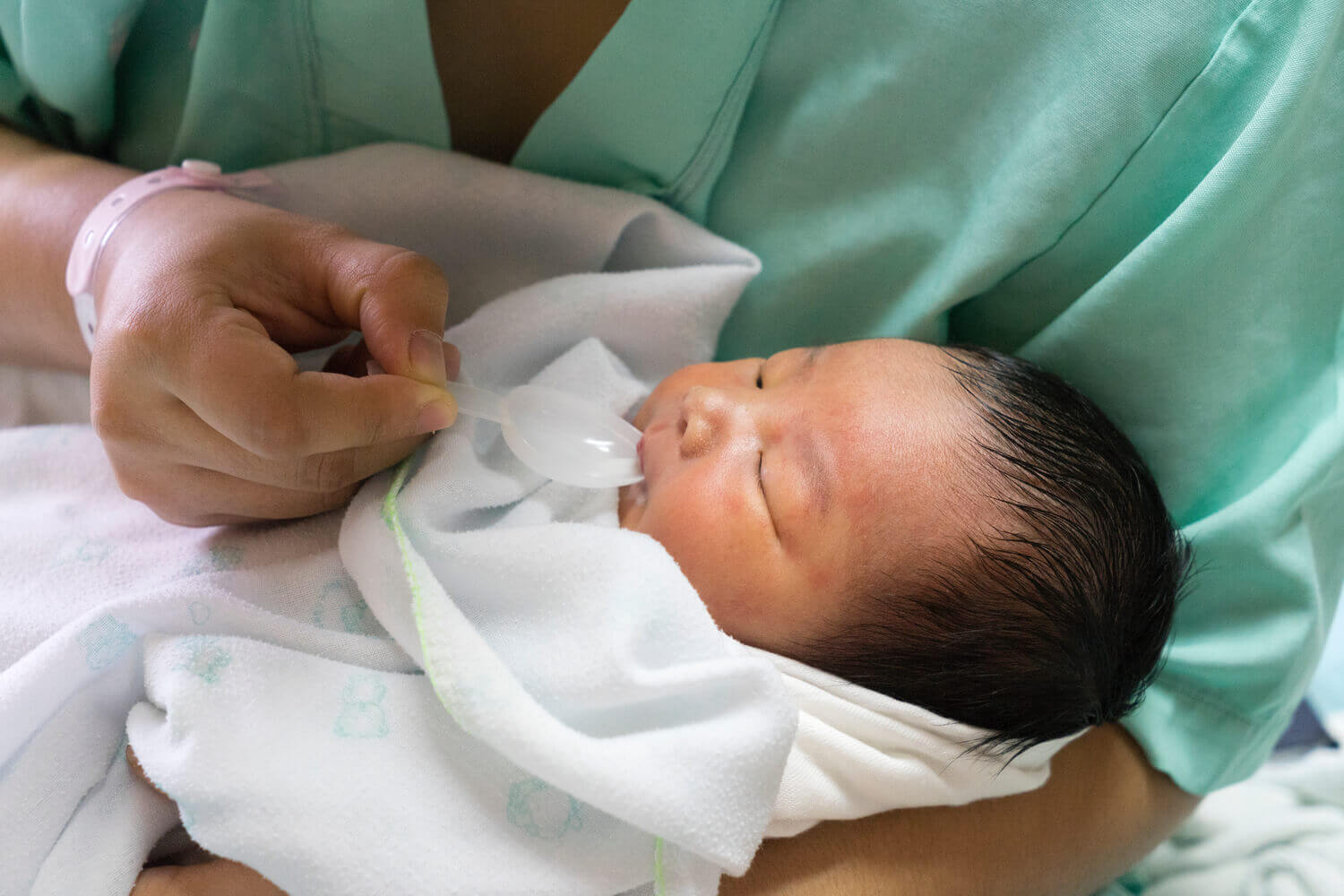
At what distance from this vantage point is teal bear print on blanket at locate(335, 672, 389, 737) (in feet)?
2.45

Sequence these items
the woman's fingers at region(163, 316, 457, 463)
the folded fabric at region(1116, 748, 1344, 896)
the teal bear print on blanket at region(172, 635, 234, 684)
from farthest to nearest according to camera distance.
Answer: the folded fabric at region(1116, 748, 1344, 896) → the teal bear print on blanket at region(172, 635, 234, 684) → the woman's fingers at region(163, 316, 457, 463)

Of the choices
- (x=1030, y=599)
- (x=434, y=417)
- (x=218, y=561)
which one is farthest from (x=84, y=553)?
(x=1030, y=599)

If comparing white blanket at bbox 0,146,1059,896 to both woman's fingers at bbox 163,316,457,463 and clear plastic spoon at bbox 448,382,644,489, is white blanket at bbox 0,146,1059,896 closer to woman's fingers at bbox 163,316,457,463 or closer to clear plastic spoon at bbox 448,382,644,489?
clear plastic spoon at bbox 448,382,644,489

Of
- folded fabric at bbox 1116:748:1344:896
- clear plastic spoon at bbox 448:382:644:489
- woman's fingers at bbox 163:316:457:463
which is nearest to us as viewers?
woman's fingers at bbox 163:316:457:463

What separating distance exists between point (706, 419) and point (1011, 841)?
0.52m

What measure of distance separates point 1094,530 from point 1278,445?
262mm

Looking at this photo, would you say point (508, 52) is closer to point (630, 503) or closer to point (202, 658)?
point (630, 503)

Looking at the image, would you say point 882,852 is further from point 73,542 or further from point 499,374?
point 73,542

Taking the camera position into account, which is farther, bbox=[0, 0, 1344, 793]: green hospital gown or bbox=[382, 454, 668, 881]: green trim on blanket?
bbox=[0, 0, 1344, 793]: green hospital gown

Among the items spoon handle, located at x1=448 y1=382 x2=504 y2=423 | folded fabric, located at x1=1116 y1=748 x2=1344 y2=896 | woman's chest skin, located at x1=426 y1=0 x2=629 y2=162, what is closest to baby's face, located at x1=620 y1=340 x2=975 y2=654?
spoon handle, located at x1=448 y1=382 x2=504 y2=423

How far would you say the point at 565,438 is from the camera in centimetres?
88

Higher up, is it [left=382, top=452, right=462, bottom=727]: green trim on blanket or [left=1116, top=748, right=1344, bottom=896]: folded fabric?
[left=382, top=452, right=462, bottom=727]: green trim on blanket

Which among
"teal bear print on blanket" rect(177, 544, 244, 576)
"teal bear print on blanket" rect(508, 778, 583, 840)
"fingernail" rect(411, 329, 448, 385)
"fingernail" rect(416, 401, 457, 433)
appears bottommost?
"teal bear print on blanket" rect(177, 544, 244, 576)

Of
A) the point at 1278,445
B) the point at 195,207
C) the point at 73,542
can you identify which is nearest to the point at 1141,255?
the point at 1278,445
